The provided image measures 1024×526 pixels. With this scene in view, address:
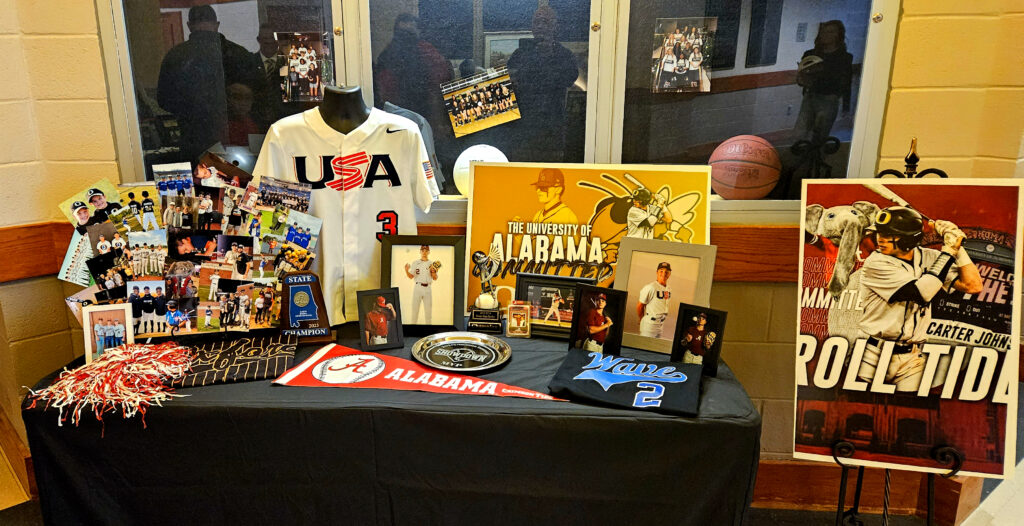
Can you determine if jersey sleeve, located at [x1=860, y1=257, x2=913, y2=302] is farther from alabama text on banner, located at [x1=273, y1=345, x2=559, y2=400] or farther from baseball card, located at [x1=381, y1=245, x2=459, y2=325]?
baseball card, located at [x1=381, y1=245, x2=459, y2=325]

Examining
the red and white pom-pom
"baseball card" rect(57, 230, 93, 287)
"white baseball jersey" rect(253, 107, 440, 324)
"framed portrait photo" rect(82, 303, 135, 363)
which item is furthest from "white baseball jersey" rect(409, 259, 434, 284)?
"baseball card" rect(57, 230, 93, 287)

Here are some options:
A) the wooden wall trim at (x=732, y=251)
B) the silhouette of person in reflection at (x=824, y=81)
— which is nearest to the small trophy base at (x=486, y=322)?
the wooden wall trim at (x=732, y=251)

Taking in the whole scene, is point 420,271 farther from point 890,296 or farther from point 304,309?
point 890,296

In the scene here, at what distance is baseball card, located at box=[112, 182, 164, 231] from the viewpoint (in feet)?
5.20

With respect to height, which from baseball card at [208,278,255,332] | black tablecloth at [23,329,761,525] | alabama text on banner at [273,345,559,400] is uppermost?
baseball card at [208,278,255,332]

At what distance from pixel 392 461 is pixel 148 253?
0.90 metres

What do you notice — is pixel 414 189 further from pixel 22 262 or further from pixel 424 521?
pixel 22 262

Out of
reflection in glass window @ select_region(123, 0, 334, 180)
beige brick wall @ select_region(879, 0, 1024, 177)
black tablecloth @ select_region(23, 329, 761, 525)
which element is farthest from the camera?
reflection in glass window @ select_region(123, 0, 334, 180)

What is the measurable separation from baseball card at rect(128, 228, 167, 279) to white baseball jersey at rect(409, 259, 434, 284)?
675 mm

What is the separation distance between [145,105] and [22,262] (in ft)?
2.03

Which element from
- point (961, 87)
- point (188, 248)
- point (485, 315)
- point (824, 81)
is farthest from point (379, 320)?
point (961, 87)

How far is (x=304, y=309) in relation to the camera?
5.33 feet

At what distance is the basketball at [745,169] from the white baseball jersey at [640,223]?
279 mm

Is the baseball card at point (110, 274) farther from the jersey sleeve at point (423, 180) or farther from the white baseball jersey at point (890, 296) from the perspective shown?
the white baseball jersey at point (890, 296)
